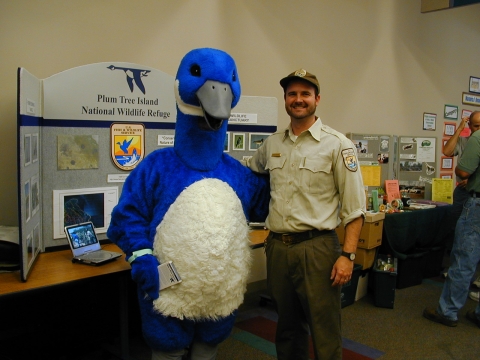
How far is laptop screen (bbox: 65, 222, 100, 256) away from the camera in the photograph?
7.03 ft

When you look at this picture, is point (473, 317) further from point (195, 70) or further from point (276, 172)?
point (195, 70)

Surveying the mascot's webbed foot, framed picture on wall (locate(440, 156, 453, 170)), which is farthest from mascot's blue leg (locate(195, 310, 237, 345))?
framed picture on wall (locate(440, 156, 453, 170))

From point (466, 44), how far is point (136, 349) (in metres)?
5.22

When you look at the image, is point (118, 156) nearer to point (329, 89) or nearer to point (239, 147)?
point (239, 147)

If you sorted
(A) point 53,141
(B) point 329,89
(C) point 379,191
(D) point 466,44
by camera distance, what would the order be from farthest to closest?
(D) point 466,44, (C) point 379,191, (B) point 329,89, (A) point 53,141

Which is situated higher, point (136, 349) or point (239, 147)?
point (239, 147)

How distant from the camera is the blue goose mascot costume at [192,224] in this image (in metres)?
1.54

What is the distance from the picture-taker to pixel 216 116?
4.95 ft

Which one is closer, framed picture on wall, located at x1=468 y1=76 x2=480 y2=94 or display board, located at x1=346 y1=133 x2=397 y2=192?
display board, located at x1=346 y1=133 x2=397 y2=192

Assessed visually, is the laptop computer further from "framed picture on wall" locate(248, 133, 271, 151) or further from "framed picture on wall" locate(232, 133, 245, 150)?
"framed picture on wall" locate(248, 133, 271, 151)

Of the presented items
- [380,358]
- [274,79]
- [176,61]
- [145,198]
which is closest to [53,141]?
[145,198]

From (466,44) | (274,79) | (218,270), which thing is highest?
(466,44)

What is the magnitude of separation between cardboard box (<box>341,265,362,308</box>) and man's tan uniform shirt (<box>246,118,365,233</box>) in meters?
1.57

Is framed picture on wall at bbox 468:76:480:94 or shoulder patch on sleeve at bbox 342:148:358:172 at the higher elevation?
framed picture on wall at bbox 468:76:480:94
